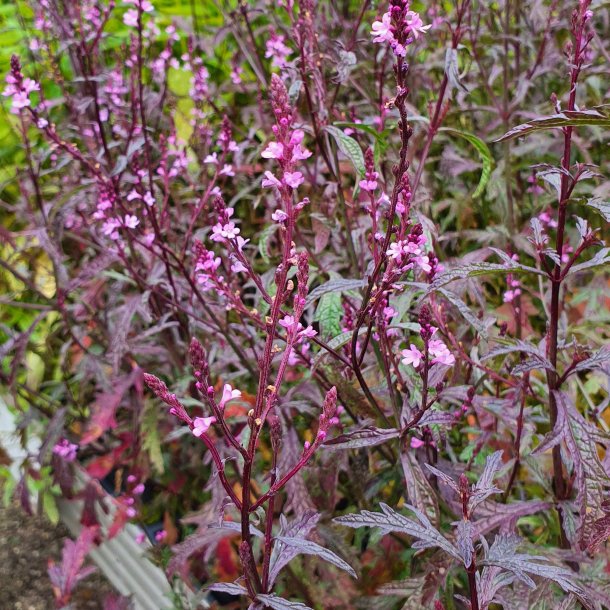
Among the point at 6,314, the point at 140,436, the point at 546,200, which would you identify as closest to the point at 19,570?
the point at 140,436

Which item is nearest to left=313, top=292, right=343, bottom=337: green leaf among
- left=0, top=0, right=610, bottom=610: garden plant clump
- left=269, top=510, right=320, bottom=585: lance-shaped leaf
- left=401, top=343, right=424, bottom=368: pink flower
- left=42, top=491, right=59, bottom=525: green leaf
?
left=0, top=0, right=610, bottom=610: garden plant clump

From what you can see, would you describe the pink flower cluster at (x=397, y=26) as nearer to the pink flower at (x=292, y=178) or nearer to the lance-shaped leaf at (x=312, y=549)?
the pink flower at (x=292, y=178)

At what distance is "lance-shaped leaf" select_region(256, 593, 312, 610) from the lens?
84 cm

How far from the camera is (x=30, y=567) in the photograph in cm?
244

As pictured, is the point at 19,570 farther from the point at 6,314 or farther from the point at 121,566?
the point at 6,314

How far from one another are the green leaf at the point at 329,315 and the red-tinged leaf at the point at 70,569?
4.27 feet

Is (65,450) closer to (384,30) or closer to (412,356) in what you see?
(412,356)

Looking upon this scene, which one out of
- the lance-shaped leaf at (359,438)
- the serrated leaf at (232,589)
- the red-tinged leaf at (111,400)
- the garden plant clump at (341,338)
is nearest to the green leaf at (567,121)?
the garden plant clump at (341,338)

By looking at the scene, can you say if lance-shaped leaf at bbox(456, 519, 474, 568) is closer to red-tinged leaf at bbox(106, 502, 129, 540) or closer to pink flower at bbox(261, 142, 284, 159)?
pink flower at bbox(261, 142, 284, 159)

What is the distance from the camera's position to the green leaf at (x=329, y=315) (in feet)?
3.76

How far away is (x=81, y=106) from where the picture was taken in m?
1.92

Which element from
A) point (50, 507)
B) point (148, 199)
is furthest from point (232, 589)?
point (50, 507)

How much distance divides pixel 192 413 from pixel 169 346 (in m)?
0.27

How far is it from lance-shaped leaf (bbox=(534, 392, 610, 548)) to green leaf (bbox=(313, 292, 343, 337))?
39 centimetres
